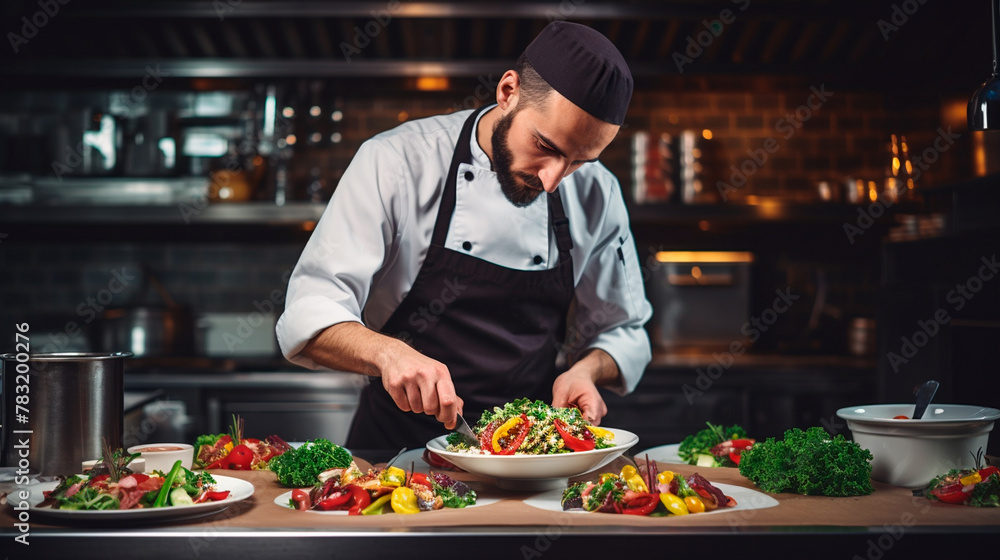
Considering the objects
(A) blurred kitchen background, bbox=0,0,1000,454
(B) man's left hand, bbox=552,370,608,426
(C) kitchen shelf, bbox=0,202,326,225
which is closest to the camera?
(B) man's left hand, bbox=552,370,608,426

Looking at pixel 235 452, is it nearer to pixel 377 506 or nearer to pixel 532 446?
pixel 377 506

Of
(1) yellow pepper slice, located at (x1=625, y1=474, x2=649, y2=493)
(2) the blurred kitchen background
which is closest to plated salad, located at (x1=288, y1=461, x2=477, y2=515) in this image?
(1) yellow pepper slice, located at (x1=625, y1=474, x2=649, y2=493)

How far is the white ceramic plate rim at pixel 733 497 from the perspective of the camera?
1.20m

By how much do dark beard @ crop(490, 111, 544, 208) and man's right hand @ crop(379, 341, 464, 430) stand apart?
0.52 m

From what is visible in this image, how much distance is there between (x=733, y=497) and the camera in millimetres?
1284

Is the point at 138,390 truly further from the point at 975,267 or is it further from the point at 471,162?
the point at 975,267

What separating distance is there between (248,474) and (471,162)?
88 centimetres

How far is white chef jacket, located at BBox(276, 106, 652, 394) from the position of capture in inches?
67.2

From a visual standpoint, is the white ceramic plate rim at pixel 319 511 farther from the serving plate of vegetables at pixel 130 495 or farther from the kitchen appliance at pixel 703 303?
the kitchen appliance at pixel 703 303

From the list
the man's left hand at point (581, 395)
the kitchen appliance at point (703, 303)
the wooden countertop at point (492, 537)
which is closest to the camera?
the wooden countertop at point (492, 537)

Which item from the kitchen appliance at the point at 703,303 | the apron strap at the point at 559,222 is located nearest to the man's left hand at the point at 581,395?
the apron strap at the point at 559,222

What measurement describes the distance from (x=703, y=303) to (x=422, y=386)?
296 cm

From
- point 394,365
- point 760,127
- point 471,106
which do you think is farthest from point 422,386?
point 760,127

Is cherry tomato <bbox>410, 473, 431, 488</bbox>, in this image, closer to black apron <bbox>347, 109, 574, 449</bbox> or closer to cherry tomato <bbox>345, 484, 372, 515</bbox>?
cherry tomato <bbox>345, 484, 372, 515</bbox>
